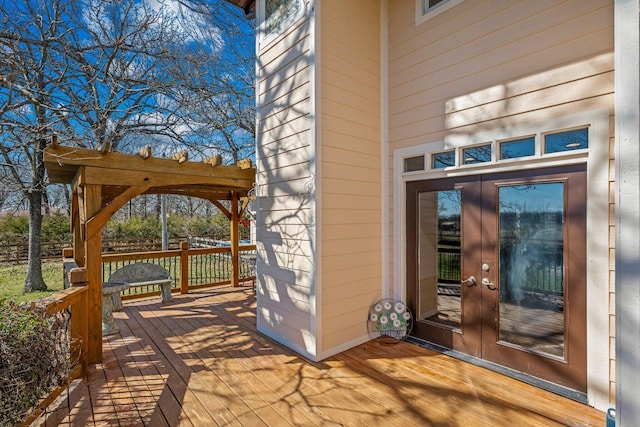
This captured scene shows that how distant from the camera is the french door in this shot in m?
2.63

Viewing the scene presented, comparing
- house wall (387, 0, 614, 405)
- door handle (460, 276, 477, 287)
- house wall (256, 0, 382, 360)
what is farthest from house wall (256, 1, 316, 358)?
door handle (460, 276, 477, 287)

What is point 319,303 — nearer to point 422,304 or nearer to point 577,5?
point 422,304

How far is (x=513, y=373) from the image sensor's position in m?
2.91

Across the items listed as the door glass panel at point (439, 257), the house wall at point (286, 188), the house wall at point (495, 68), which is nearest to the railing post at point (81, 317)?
the house wall at point (286, 188)

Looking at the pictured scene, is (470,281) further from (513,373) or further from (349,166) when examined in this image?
(349,166)

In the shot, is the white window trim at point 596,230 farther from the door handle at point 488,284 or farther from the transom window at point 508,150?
the door handle at point 488,284

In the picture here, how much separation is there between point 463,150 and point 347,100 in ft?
4.57

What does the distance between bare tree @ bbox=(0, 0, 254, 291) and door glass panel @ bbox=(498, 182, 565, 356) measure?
5761 millimetres

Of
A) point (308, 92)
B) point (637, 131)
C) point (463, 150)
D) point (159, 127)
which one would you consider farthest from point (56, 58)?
point (637, 131)

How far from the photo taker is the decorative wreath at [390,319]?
147 inches

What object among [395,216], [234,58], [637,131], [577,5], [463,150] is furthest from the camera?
[234,58]

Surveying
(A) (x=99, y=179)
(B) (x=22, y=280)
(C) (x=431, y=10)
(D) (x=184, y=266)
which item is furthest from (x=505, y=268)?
(B) (x=22, y=280)

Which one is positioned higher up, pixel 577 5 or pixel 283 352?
pixel 577 5

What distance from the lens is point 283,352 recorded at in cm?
359
